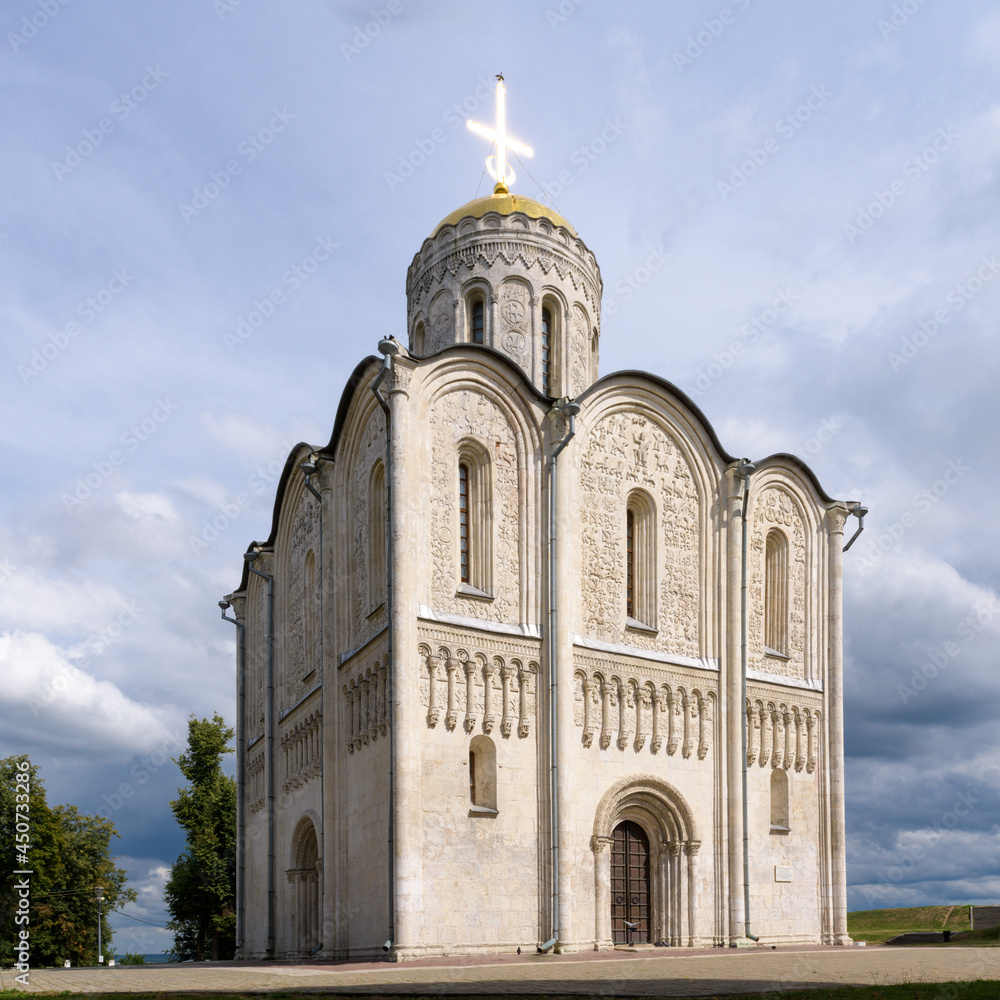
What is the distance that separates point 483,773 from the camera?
1817 cm

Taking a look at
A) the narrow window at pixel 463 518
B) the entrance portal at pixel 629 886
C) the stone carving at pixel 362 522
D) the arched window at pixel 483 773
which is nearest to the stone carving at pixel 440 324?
the stone carving at pixel 362 522

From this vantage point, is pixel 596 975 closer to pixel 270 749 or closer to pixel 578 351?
pixel 270 749

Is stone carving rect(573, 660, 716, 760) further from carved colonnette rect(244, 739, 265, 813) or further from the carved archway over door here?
carved colonnette rect(244, 739, 265, 813)

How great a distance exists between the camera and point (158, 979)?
46.7 ft

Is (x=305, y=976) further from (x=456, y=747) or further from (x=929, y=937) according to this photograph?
(x=929, y=937)

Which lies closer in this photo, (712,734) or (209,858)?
(712,734)

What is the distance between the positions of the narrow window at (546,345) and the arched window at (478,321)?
1.36 meters

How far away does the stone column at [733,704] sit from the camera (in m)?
20.2

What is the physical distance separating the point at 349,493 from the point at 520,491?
358cm

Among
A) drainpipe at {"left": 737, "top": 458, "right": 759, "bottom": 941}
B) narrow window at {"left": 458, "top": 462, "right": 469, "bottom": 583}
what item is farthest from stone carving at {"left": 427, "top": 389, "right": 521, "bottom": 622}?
drainpipe at {"left": 737, "top": 458, "right": 759, "bottom": 941}

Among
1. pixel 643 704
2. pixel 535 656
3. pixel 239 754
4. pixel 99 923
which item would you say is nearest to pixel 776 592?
pixel 643 704

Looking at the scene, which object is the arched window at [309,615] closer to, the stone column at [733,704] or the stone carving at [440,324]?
the stone carving at [440,324]

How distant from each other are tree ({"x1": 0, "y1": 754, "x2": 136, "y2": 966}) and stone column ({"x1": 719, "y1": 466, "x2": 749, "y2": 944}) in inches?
845

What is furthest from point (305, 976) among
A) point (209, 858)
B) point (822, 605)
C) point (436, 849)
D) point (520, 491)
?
point (209, 858)
